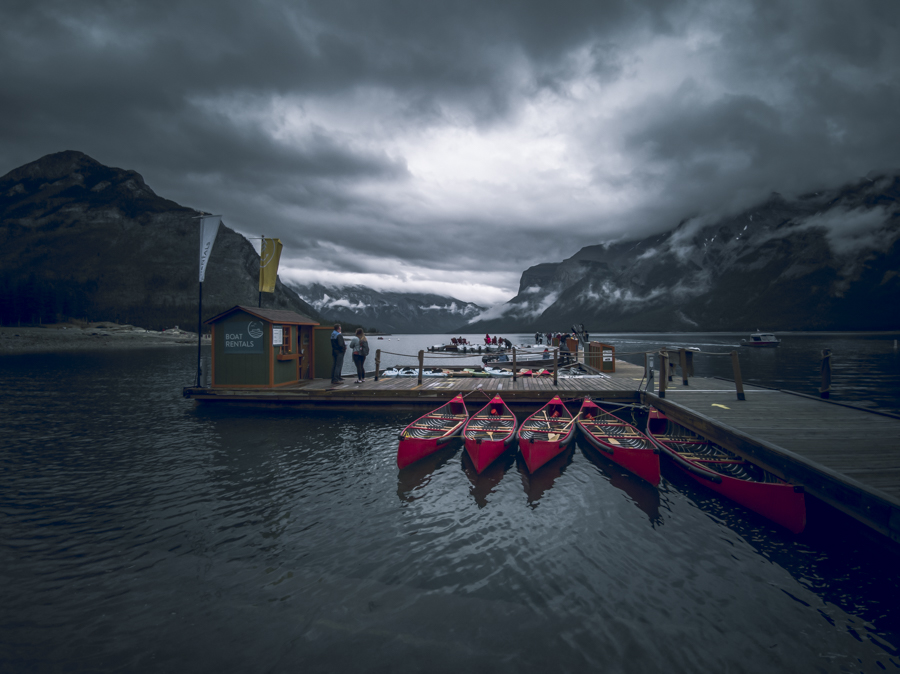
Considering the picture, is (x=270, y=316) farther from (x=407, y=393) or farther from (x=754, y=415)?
(x=754, y=415)

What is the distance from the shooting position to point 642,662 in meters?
5.14

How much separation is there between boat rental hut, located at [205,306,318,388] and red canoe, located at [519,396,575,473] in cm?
1259

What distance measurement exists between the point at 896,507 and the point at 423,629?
24.3ft

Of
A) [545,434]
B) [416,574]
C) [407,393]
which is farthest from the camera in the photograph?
[407,393]

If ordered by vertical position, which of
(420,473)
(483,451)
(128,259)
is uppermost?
(128,259)

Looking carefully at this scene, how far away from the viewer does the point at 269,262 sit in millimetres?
19359

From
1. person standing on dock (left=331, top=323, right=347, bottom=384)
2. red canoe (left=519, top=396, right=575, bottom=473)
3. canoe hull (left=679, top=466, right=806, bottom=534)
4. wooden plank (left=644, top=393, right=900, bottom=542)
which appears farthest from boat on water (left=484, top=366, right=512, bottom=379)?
canoe hull (left=679, top=466, right=806, bottom=534)

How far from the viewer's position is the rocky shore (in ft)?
225

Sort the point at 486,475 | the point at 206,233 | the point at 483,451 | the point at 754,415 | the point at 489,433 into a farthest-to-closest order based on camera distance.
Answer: the point at 206,233 < the point at 489,433 < the point at 754,415 < the point at 486,475 < the point at 483,451

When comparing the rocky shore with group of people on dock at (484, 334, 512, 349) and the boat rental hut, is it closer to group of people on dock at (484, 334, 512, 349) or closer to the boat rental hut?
the boat rental hut

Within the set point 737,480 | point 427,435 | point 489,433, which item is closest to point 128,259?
point 427,435

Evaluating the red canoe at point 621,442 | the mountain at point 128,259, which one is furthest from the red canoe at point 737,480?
the mountain at point 128,259

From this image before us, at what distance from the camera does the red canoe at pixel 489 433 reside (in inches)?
464

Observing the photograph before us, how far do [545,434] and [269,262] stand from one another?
1506cm
